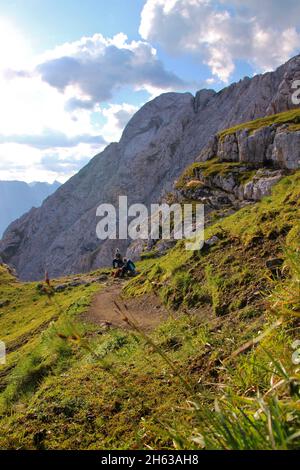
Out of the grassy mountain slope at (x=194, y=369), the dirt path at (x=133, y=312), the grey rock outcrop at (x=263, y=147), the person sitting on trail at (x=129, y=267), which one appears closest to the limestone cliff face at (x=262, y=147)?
the grey rock outcrop at (x=263, y=147)

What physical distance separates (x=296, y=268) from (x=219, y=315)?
660 cm

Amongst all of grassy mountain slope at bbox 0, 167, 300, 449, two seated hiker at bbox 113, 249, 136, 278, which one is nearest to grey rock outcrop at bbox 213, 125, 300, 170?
two seated hiker at bbox 113, 249, 136, 278

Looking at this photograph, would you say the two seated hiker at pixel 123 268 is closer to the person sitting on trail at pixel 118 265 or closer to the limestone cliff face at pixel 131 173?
the person sitting on trail at pixel 118 265

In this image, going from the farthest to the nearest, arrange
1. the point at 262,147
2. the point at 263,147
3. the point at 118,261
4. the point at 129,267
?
the point at 262,147 → the point at 263,147 → the point at 118,261 → the point at 129,267

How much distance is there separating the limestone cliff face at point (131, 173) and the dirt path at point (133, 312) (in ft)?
309

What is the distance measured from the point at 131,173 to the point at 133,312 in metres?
154

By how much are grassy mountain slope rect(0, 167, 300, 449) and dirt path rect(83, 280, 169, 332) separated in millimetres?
816

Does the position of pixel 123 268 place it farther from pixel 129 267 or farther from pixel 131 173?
pixel 131 173

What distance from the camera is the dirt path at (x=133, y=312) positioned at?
Result: 15375mm

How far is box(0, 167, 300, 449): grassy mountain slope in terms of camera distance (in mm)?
3869

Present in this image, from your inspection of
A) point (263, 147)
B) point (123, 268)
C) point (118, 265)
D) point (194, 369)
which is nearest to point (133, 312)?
point (194, 369)

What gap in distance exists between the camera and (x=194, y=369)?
26.9 feet

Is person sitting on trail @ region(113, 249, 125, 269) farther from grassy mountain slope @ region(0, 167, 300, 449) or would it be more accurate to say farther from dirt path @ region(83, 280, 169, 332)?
grassy mountain slope @ region(0, 167, 300, 449)

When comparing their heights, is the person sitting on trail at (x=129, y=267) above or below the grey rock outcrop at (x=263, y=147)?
below
